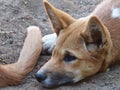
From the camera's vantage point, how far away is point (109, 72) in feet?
12.1

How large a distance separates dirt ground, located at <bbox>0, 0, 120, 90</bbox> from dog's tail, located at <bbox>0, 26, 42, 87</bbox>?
6 centimetres

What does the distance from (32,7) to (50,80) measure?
5.92ft

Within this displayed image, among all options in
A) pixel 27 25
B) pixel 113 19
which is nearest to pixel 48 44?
pixel 27 25

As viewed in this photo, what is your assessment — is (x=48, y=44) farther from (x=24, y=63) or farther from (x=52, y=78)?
(x=52, y=78)

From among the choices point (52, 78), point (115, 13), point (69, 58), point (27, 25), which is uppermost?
point (115, 13)

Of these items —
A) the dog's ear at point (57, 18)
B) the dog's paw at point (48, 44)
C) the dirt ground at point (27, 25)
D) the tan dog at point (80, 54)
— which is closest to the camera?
the tan dog at point (80, 54)

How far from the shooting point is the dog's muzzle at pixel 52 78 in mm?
3482

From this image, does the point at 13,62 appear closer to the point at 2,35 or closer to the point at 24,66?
the point at 24,66

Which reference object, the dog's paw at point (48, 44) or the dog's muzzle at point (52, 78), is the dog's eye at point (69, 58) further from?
the dog's paw at point (48, 44)

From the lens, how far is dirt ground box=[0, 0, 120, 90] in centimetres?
357

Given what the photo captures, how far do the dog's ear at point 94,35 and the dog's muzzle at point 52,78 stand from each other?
12.0 inches

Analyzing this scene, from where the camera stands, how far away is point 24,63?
3742 millimetres

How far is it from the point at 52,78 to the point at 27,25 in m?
1.25

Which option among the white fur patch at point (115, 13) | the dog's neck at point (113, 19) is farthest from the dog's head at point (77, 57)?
the white fur patch at point (115, 13)
